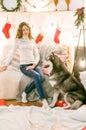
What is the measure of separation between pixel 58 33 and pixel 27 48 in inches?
36.3

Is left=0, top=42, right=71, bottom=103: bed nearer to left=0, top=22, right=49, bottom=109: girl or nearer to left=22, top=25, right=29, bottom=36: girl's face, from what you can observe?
left=0, top=22, right=49, bottom=109: girl

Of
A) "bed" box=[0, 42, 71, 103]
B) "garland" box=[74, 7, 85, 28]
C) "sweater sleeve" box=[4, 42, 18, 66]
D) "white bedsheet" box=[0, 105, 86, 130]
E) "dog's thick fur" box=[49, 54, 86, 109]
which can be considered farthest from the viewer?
"garland" box=[74, 7, 85, 28]

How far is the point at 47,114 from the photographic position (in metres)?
2.75

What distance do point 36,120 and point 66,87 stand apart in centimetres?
117

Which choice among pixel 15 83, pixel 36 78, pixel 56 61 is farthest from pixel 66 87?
pixel 15 83

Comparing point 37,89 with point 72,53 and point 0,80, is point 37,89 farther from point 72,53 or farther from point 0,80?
point 72,53

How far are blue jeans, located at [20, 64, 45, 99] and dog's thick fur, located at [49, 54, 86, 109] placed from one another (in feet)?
0.77

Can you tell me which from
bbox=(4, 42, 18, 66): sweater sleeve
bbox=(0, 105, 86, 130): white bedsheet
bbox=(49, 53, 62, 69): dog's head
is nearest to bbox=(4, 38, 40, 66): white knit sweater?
bbox=(4, 42, 18, 66): sweater sleeve

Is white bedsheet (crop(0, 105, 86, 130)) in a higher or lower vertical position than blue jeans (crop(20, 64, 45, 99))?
lower

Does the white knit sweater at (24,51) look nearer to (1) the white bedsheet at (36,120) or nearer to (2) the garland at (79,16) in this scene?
(2) the garland at (79,16)

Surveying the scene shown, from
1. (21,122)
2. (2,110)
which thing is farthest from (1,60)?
(21,122)

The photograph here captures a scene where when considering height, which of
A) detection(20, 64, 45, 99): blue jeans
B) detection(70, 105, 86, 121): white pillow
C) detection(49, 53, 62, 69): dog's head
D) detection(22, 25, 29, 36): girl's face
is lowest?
detection(70, 105, 86, 121): white pillow

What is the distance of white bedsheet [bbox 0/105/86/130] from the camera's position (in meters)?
2.39

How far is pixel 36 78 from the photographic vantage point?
4.04 metres
